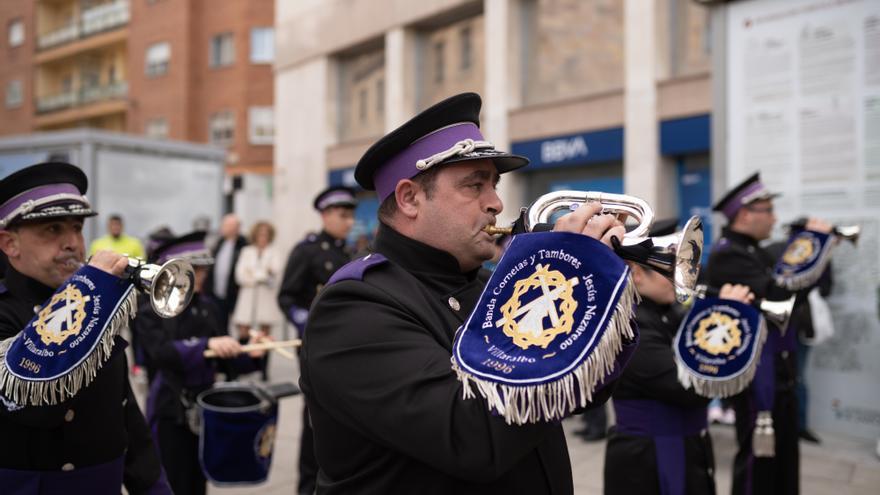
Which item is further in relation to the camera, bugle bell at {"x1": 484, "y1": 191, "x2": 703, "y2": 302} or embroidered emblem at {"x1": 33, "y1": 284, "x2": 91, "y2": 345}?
embroidered emblem at {"x1": 33, "y1": 284, "x2": 91, "y2": 345}

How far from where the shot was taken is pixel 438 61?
49.3 feet

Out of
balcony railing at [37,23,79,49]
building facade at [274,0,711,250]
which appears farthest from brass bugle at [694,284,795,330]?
balcony railing at [37,23,79,49]

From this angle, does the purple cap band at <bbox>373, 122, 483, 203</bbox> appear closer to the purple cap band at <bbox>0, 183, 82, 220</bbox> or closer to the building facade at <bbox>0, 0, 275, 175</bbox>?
the purple cap band at <bbox>0, 183, 82, 220</bbox>

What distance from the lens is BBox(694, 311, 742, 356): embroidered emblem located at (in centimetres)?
367

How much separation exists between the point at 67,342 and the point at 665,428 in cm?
245

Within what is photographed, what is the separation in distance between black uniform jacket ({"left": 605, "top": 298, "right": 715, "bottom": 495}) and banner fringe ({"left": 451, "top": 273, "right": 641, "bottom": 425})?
1.93 metres

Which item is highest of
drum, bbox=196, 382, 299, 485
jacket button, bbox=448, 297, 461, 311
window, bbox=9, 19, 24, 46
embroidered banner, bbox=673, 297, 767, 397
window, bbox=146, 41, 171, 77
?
window, bbox=9, 19, 24, 46

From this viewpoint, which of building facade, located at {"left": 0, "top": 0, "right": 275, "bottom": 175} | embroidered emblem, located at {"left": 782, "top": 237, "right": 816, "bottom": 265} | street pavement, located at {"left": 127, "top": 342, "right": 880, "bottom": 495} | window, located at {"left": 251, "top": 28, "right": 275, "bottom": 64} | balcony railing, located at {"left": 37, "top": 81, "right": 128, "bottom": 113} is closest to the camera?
embroidered emblem, located at {"left": 782, "top": 237, "right": 816, "bottom": 265}

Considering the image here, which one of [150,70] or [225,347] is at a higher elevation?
[150,70]

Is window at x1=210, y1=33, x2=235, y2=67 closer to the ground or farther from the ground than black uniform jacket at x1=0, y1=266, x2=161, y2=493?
farther from the ground

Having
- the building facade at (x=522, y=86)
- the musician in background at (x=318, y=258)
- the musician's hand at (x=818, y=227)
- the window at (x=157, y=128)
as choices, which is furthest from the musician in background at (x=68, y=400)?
the window at (x=157, y=128)

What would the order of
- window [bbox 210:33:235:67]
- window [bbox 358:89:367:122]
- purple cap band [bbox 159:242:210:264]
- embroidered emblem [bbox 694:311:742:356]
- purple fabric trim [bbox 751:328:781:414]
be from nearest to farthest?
embroidered emblem [bbox 694:311:742:356]
purple fabric trim [bbox 751:328:781:414]
purple cap band [bbox 159:242:210:264]
window [bbox 358:89:367:122]
window [bbox 210:33:235:67]

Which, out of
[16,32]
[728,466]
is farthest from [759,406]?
[16,32]

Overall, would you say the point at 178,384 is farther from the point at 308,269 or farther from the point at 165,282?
the point at 165,282
